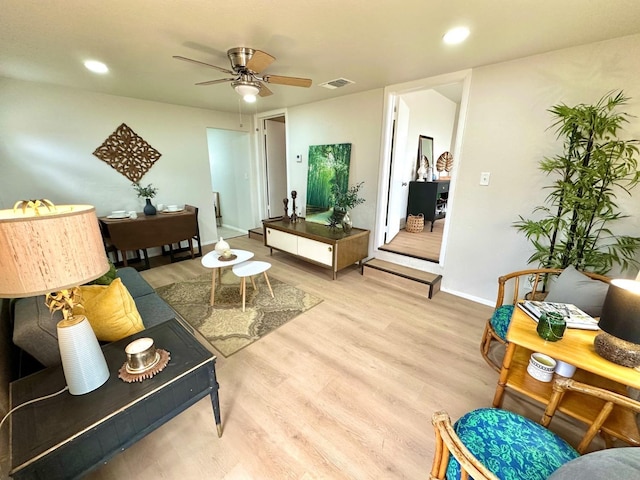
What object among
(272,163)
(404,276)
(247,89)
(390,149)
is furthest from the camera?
(272,163)

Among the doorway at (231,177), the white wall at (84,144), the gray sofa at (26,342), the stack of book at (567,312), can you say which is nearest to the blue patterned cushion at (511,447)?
the stack of book at (567,312)

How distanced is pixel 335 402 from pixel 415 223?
3.62 meters

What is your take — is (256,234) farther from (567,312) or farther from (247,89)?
(567,312)

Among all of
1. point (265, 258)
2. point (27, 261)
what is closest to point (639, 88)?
point (27, 261)

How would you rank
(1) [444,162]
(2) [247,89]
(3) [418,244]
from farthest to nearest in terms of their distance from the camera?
(1) [444,162], (3) [418,244], (2) [247,89]

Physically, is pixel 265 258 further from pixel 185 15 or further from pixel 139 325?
pixel 185 15

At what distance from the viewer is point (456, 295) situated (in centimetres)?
291

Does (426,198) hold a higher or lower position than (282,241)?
higher

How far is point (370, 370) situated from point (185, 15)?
2688 millimetres

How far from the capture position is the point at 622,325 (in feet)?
3.40

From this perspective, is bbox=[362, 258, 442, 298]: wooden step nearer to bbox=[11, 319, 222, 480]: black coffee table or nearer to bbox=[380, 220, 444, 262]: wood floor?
bbox=[380, 220, 444, 262]: wood floor

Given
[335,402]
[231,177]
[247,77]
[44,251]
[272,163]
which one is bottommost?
[335,402]

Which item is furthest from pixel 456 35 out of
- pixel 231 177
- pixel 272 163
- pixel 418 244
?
pixel 231 177

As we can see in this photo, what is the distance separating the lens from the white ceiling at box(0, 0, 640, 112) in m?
1.49
